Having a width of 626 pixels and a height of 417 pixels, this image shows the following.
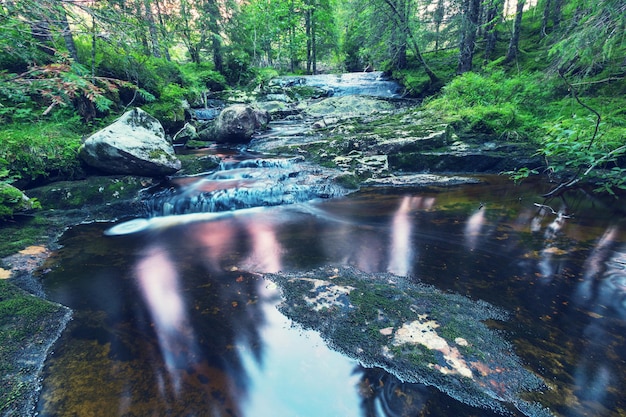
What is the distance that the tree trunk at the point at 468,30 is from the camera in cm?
1208

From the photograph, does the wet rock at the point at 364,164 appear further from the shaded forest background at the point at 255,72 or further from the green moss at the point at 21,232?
the green moss at the point at 21,232

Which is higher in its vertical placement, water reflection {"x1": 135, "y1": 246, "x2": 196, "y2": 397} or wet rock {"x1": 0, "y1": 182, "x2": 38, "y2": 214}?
wet rock {"x1": 0, "y1": 182, "x2": 38, "y2": 214}

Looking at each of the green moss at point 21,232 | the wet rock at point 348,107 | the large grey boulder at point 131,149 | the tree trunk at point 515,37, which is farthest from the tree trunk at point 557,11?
the green moss at point 21,232

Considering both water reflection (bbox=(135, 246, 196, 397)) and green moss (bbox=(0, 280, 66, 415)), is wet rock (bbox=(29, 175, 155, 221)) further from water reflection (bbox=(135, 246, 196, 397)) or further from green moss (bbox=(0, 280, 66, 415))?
green moss (bbox=(0, 280, 66, 415))

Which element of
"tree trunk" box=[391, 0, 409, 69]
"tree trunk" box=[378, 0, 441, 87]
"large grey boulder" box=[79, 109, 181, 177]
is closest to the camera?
"large grey boulder" box=[79, 109, 181, 177]

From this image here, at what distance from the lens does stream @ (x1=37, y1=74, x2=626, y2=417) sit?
83.1 inches

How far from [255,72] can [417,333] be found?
22.1 metres

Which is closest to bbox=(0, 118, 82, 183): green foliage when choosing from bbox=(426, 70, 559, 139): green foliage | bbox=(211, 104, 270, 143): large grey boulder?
bbox=(211, 104, 270, 143): large grey boulder

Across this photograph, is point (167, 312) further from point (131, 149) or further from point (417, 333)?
point (131, 149)

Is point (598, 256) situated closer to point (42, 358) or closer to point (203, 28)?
point (42, 358)

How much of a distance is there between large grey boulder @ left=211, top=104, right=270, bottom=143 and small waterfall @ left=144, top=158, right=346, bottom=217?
2917 millimetres

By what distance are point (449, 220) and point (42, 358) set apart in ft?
18.8

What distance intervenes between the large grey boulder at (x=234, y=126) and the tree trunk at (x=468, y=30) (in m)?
10.1

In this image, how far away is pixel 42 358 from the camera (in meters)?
2.44
